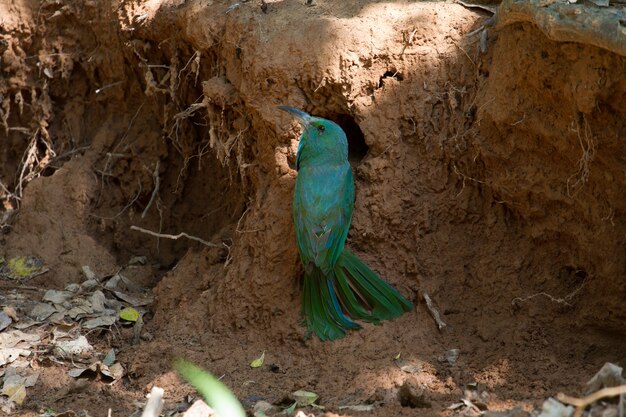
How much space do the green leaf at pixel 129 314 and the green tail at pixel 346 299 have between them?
1.13 metres

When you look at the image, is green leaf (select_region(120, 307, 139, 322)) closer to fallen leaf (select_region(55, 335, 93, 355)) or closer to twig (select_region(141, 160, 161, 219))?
fallen leaf (select_region(55, 335, 93, 355))

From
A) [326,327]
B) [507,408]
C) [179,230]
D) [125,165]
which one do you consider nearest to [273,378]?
[326,327]

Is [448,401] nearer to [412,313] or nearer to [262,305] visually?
[412,313]

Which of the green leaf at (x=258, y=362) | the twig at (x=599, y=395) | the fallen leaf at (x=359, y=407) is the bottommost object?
the green leaf at (x=258, y=362)

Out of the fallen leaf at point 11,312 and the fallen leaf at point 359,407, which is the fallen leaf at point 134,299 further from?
the fallen leaf at point 359,407

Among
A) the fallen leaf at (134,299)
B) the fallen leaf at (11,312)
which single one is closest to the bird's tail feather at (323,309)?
the fallen leaf at (134,299)

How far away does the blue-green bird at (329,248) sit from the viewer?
15.0 feet

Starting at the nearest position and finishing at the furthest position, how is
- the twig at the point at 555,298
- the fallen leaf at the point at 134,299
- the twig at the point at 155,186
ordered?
1. the twig at the point at 555,298
2. the fallen leaf at the point at 134,299
3. the twig at the point at 155,186

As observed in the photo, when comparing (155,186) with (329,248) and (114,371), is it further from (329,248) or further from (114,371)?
(329,248)

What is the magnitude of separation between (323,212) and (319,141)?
1.34ft

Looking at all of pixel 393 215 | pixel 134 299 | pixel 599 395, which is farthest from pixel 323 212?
pixel 599 395

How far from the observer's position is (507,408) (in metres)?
3.75

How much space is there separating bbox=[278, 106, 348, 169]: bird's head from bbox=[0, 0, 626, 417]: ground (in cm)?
12

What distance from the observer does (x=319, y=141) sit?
4660 millimetres
